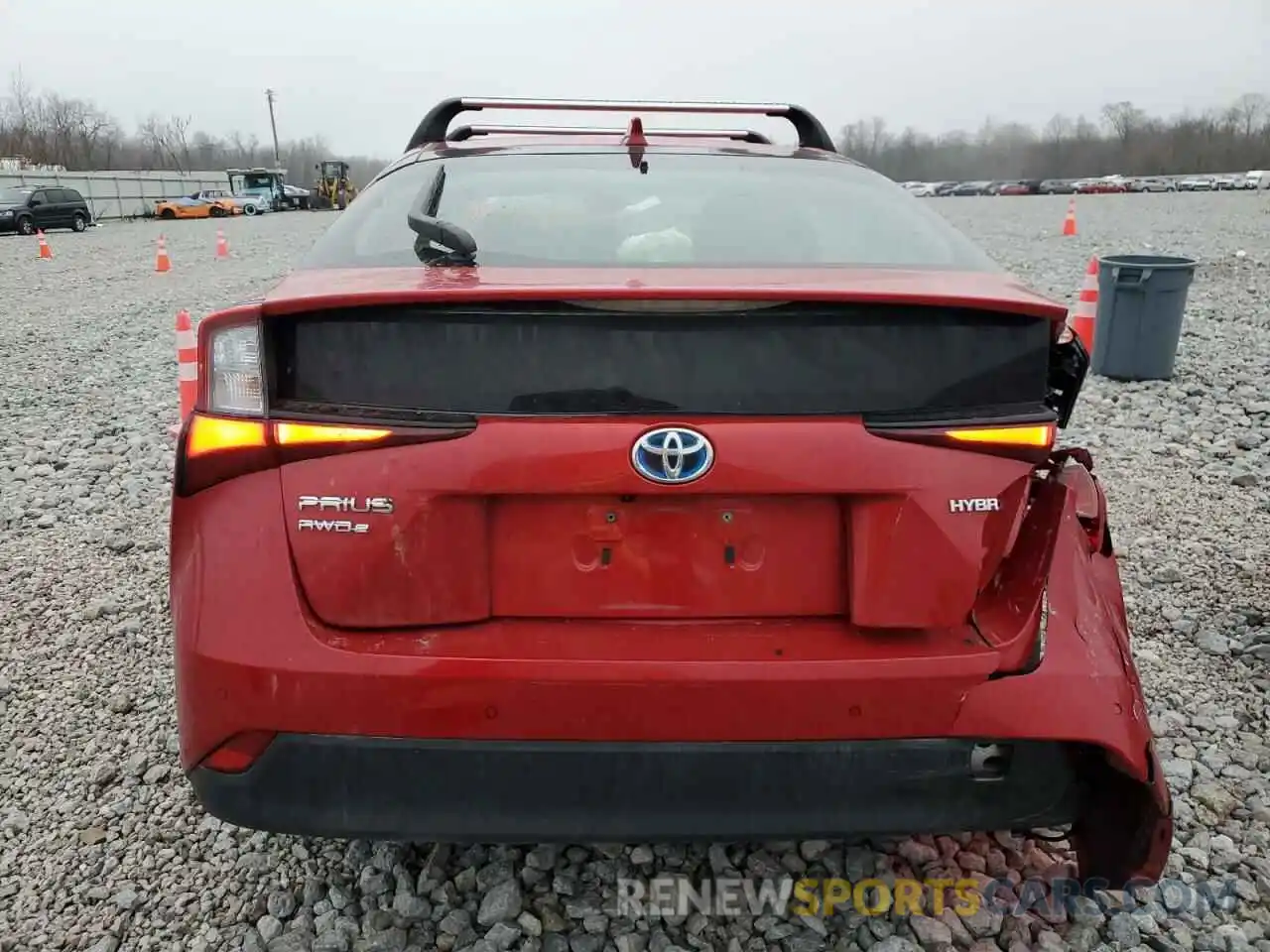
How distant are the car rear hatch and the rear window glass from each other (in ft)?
1.15

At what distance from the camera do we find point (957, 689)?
1.82 meters

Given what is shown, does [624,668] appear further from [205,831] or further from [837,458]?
[205,831]

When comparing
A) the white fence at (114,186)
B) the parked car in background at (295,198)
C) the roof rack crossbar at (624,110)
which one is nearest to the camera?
the roof rack crossbar at (624,110)

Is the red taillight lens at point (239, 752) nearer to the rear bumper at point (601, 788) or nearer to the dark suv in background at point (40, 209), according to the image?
the rear bumper at point (601, 788)

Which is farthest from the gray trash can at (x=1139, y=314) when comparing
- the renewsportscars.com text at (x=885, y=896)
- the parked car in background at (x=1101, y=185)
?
the parked car in background at (x=1101, y=185)

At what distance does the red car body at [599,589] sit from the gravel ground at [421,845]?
1.85 ft

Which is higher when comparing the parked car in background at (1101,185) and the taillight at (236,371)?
the taillight at (236,371)

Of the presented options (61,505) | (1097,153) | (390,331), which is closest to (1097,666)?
(390,331)

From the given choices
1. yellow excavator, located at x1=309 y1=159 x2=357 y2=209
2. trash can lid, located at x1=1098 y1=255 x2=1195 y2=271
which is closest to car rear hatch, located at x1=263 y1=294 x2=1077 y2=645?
trash can lid, located at x1=1098 y1=255 x2=1195 y2=271

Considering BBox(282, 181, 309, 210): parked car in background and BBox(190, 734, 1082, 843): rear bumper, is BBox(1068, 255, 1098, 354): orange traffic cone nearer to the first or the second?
BBox(190, 734, 1082, 843): rear bumper

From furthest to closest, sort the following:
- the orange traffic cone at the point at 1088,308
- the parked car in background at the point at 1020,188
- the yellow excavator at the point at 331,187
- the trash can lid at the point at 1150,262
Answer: the parked car in background at the point at 1020,188 → the yellow excavator at the point at 331,187 → the orange traffic cone at the point at 1088,308 → the trash can lid at the point at 1150,262

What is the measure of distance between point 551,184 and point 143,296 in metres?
13.9

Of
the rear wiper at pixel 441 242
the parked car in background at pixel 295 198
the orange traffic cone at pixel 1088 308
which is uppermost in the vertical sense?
the rear wiper at pixel 441 242

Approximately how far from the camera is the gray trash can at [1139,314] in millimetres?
7359
